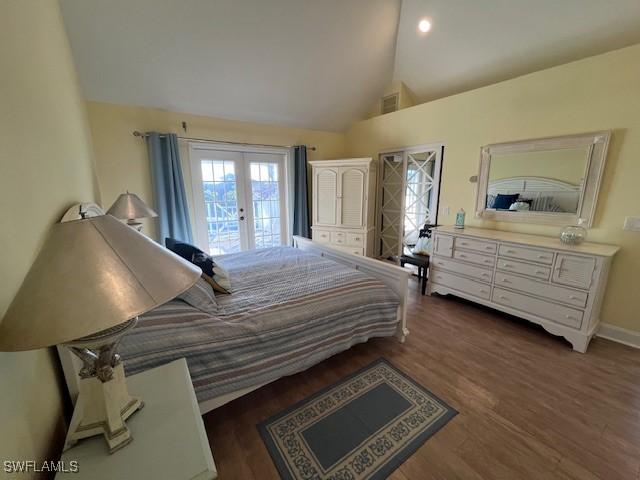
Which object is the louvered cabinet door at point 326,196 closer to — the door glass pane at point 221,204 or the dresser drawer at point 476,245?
the door glass pane at point 221,204

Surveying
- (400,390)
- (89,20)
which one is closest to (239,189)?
(89,20)

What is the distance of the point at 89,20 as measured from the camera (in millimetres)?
2170

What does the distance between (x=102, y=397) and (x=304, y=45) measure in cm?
352

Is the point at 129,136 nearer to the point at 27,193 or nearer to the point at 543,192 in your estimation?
the point at 27,193

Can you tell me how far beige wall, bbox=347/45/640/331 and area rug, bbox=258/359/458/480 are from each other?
2143 millimetres

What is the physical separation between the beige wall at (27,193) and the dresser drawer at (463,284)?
3241 mm

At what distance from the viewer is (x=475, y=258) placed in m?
2.77

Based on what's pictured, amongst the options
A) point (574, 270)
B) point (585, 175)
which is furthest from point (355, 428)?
point (585, 175)

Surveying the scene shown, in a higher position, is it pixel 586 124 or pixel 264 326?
pixel 586 124

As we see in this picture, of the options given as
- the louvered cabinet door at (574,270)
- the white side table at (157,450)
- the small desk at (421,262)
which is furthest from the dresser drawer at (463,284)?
the white side table at (157,450)

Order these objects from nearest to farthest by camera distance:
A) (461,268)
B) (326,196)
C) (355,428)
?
(355,428) → (461,268) → (326,196)

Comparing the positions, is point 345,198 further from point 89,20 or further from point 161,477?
point 161,477

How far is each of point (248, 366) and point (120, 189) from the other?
111 inches

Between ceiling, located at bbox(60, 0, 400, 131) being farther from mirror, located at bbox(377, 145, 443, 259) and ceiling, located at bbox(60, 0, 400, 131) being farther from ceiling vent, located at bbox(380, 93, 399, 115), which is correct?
mirror, located at bbox(377, 145, 443, 259)
